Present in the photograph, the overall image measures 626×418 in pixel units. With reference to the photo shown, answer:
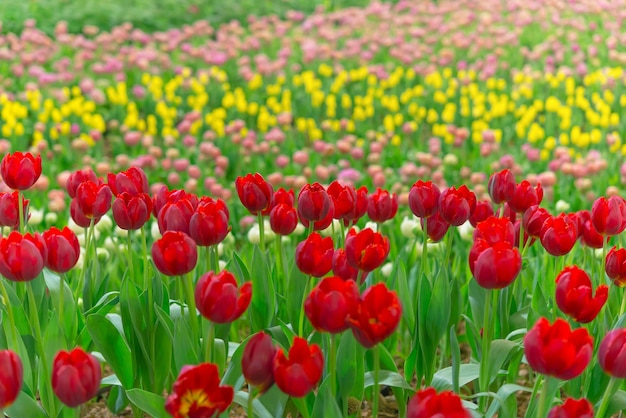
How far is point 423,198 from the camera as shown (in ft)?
6.08

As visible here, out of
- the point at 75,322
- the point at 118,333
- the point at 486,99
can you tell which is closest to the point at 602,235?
the point at 118,333

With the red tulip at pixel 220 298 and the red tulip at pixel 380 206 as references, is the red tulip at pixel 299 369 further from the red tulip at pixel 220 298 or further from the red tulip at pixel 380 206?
the red tulip at pixel 380 206

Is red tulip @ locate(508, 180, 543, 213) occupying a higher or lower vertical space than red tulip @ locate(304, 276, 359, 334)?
lower

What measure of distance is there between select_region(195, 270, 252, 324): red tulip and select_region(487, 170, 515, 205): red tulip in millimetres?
823

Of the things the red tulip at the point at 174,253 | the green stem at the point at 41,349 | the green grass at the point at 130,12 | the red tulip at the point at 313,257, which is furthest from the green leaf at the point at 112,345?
the green grass at the point at 130,12

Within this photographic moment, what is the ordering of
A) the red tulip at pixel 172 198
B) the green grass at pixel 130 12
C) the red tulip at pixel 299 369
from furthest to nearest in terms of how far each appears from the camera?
the green grass at pixel 130 12, the red tulip at pixel 172 198, the red tulip at pixel 299 369

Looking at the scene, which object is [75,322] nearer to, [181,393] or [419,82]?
[181,393]

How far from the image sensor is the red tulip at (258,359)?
1312 mm

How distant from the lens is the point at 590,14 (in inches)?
345

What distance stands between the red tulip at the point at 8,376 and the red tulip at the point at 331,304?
1.41ft

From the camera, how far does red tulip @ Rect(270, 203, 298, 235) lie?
184cm

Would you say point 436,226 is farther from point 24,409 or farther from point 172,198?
point 24,409

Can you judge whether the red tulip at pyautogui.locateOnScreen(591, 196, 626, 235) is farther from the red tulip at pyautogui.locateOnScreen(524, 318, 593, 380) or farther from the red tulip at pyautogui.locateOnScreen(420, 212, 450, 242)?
the red tulip at pyautogui.locateOnScreen(524, 318, 593, 380)

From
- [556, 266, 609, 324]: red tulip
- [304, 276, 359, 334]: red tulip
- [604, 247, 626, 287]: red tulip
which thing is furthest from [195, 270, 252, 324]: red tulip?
[604, 247, 626, 287]: red tulip
